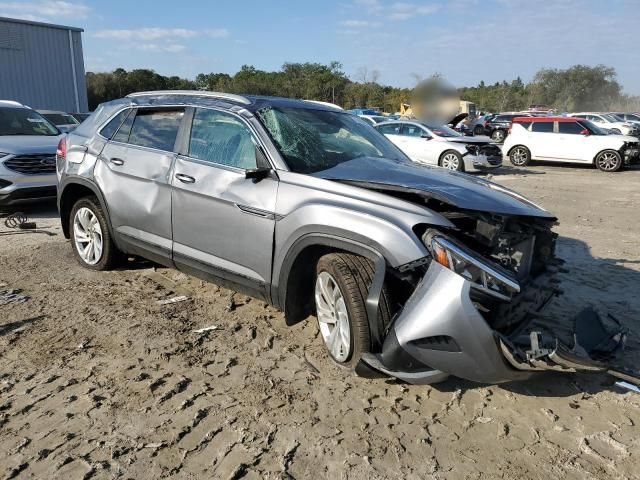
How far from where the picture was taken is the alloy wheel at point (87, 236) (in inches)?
203

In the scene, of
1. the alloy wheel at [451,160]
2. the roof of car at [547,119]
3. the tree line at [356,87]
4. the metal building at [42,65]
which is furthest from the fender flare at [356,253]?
the tree line at [356,87]

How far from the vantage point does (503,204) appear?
126 inches

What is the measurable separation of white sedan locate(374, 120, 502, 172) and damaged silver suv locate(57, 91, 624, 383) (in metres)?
11.3

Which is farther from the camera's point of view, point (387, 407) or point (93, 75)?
point (93, 75)

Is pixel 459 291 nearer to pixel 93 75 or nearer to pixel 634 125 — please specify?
pixel 634 125

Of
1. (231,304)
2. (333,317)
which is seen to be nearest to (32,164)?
(231,304)

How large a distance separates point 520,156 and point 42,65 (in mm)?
22848

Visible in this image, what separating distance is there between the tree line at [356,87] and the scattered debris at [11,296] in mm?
36563

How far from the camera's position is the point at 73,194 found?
17.7 ft

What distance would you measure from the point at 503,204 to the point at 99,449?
262 centimetres

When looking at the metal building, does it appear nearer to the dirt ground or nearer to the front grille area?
the front grille area

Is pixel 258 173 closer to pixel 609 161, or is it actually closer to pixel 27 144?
pixel 27 144

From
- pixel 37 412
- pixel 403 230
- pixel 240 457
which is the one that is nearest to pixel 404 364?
pixel 403 230

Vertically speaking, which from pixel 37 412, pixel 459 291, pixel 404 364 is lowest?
pixel 37 412
